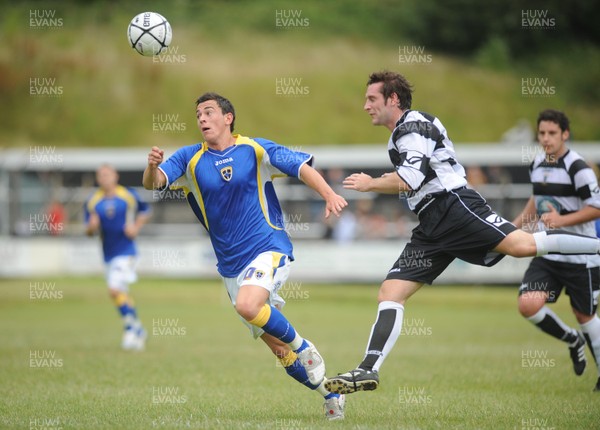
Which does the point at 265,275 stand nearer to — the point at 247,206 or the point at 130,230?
the point at 247,206

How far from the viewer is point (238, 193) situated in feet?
25.0

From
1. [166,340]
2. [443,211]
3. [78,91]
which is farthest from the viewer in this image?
[78,91]

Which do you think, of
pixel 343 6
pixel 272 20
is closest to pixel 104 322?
pixel 272 20

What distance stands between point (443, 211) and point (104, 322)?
12.3m

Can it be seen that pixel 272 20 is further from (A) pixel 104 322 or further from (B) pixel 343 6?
(A) pixel 104 322

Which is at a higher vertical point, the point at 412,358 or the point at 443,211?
the point at 443,211

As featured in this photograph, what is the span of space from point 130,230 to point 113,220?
0.36 m

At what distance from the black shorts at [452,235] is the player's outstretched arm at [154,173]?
6.81 feet

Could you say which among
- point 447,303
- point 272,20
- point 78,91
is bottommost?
point 447,303

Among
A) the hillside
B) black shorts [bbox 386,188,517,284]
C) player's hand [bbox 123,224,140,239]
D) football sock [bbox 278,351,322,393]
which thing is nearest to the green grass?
football sock [bbox 278,351,322,393]

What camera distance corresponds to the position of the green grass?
7.27m

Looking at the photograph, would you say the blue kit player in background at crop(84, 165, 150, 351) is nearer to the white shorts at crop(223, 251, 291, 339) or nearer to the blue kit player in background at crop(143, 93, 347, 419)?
the blue kit player in background at crop(143, 93, 347, 419)

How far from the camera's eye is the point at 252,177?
7.65m

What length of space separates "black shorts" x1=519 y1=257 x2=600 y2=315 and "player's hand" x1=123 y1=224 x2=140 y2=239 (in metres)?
6.92
